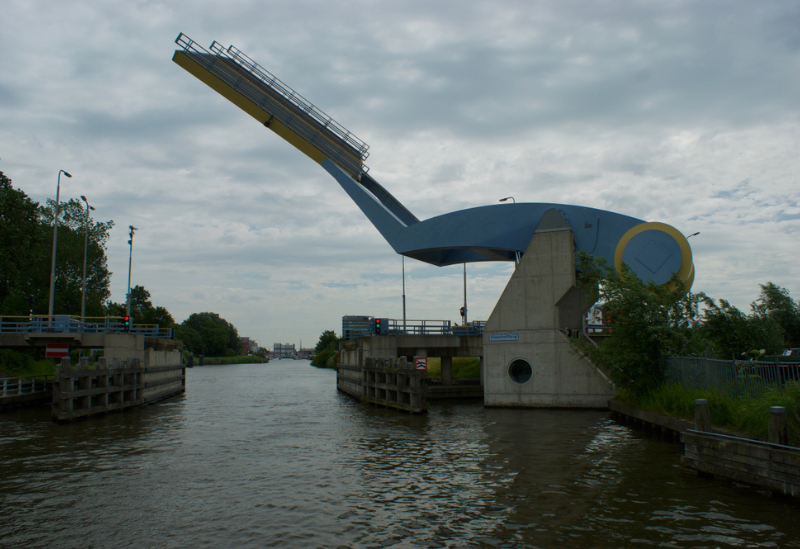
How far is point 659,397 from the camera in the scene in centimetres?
1936

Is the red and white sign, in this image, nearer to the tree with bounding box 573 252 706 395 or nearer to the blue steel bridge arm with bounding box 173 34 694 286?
the blue steel bridge arm with bounding box 173 34 694 286

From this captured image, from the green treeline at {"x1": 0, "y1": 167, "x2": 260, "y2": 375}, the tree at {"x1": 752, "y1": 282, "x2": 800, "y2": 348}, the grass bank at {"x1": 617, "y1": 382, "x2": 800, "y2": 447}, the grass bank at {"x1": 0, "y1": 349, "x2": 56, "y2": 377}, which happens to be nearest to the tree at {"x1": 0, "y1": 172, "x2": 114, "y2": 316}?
the green treeline at {"x1": 0, "y1": 167, "x2": 260, "y2": 375}

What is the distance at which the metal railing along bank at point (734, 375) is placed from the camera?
1391 centimetres

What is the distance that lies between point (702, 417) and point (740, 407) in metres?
1.23

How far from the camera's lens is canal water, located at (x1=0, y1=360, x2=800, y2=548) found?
947 centimetres

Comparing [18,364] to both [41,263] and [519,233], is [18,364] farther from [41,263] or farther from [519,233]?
[519,233]

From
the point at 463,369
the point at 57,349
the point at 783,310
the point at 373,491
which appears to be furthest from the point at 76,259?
the point at 783,310

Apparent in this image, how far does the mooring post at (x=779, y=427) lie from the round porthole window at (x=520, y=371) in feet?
56.6

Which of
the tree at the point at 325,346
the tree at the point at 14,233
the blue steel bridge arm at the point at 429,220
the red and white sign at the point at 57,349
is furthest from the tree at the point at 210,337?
the blue steel bridge arm at the point at 429,220

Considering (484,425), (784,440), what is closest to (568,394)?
(484,425)

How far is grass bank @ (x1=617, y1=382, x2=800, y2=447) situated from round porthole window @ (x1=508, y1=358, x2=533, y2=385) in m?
9.41

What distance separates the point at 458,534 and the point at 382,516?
69.7 inches

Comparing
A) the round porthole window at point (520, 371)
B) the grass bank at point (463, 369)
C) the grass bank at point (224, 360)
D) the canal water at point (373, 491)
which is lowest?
the grass bank at point (224, 360)

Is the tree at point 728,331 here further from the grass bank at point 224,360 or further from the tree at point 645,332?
the grass bank at point 224,360
